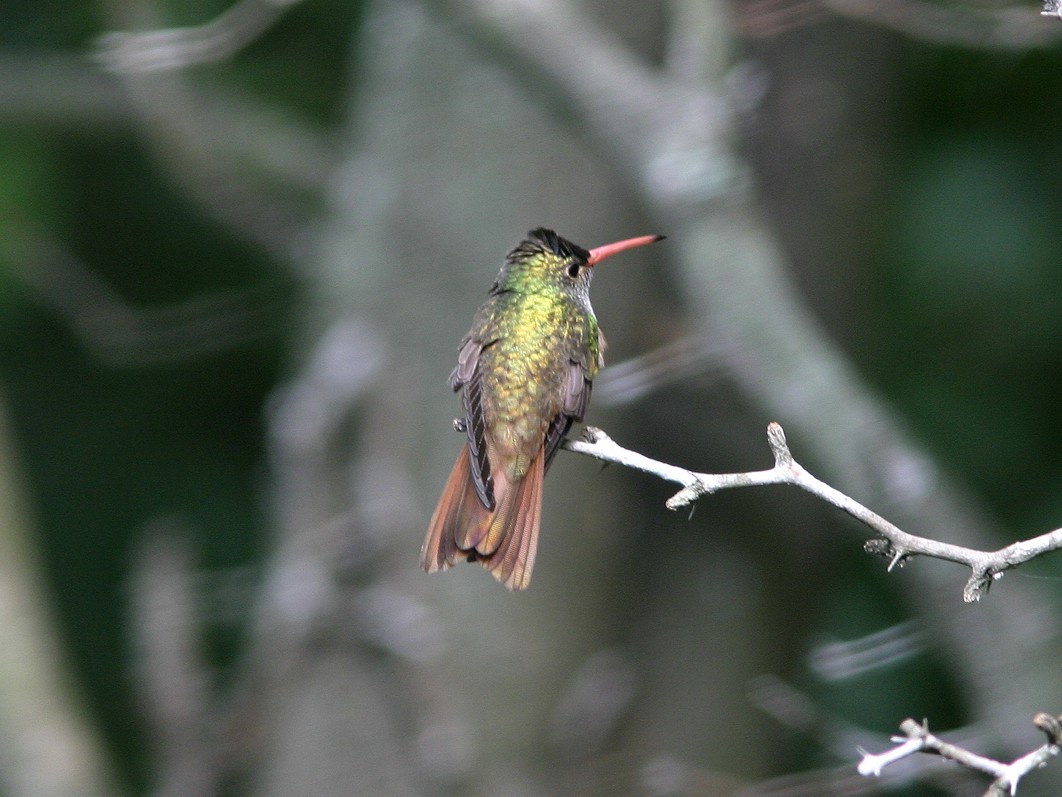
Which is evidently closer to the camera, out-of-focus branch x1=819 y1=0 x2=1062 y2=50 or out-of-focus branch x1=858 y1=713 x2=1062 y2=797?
out-of-focus branch x1=858 y1=713 x2=1062 y2=797

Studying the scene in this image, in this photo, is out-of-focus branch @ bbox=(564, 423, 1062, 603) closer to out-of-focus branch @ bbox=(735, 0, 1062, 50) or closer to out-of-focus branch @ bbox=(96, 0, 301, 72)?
out-of-focus branch @ bbox=(735, 0, 1062, 50)

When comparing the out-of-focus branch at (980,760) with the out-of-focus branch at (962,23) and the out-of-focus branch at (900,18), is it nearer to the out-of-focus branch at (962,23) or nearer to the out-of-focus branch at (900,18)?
the out-of-focus branch at (962,23)

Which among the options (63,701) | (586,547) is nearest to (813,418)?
(586,547)

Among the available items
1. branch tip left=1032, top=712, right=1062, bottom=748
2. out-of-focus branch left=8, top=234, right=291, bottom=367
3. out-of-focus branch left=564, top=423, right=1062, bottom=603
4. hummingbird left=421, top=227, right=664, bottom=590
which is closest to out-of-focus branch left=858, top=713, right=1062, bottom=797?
branch tip left=1032, top=712, right=1062, bottom=748

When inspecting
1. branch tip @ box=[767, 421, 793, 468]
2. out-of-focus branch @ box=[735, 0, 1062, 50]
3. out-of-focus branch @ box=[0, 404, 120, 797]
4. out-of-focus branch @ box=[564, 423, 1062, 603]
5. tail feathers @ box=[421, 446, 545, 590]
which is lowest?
out-of-focus branch @ box=[564, 423, 1062, 603]

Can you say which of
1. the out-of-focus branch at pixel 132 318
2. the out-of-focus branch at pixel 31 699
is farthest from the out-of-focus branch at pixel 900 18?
the out-of-focus branch at pixel 31 699

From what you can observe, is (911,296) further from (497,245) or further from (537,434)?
(537,434)
